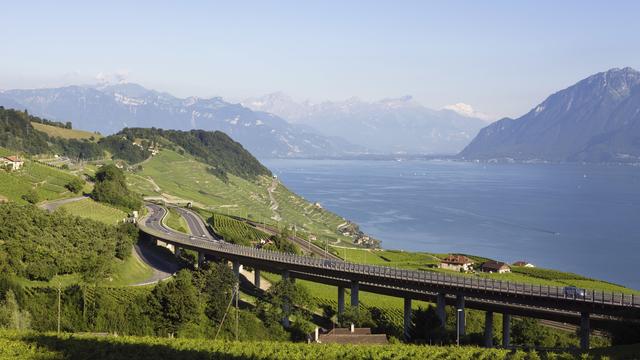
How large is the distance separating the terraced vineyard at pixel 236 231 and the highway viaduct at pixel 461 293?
21.1m

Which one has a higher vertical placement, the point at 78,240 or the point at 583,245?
the point at 78,240

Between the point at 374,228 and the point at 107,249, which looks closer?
the point at 107,249

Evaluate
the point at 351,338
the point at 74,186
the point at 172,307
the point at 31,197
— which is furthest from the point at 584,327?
the point at 74,186

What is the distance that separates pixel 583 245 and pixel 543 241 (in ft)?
29.8

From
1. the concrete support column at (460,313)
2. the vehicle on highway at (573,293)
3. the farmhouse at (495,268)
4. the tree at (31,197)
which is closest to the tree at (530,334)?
the concrete support column at (460,313)

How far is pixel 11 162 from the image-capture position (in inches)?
4210

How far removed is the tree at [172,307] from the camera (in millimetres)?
55375

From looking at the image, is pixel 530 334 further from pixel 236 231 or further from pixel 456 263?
pixel 236 231

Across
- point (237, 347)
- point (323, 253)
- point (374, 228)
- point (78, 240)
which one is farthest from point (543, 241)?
point (237, 347)

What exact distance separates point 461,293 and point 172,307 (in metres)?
24.4

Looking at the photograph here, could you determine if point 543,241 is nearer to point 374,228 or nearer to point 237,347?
point 374,228

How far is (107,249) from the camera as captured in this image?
2793 inches

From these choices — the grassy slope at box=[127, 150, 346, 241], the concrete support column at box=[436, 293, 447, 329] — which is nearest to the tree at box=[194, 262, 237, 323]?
the concrete support column at box=[436, 293, 447, 329]

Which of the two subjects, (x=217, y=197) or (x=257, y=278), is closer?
(x=257, y=278)
